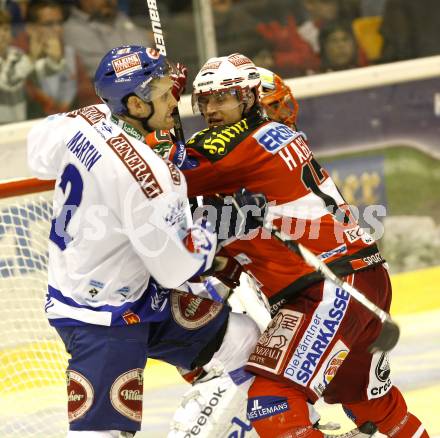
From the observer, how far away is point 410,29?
6.28m

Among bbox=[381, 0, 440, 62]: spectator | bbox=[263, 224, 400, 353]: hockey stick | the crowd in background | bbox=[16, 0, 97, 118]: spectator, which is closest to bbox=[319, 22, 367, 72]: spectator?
the crowd in background

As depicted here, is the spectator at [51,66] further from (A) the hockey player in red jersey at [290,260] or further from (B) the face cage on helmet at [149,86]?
(B) the face cage on helmet at [149,86]

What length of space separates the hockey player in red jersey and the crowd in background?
2.44 metres

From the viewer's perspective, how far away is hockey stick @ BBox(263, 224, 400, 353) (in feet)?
10.3

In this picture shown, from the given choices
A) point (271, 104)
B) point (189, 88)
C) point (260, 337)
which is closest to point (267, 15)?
point (189, 88)

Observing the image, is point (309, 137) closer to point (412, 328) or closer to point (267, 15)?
point (267, 15)

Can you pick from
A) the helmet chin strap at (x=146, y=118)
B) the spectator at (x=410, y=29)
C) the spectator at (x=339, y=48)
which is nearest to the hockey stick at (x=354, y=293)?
the helmet chin strap at (x=146, y=118)

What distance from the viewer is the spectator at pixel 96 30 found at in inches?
228

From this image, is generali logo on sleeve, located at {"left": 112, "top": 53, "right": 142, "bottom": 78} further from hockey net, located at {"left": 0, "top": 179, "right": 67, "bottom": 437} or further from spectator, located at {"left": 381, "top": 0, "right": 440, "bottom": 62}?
spectator, located at {"left": 381, "top": 0, "right": 440, "bottom": 62}

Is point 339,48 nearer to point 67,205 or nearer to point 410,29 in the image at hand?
point 410,29

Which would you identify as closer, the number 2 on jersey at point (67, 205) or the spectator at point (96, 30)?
the number 2 on jersey at point (67, 205)

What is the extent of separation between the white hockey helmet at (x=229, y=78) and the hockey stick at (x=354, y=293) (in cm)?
44

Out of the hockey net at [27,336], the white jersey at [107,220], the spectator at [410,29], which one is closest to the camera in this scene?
the white jersey at [107,220]

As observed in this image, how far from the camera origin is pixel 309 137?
5.85 m
